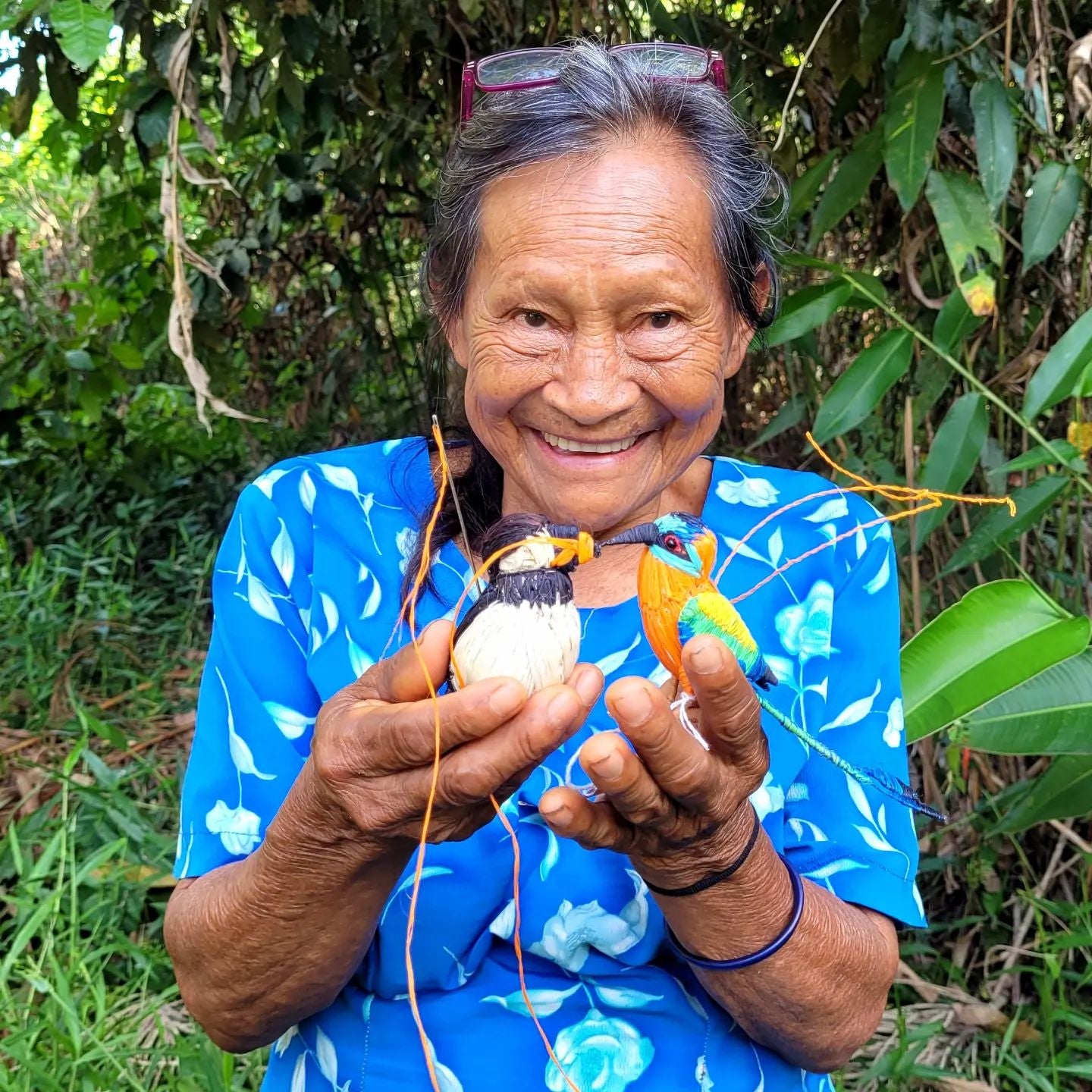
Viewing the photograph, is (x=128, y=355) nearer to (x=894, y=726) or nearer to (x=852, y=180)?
(x=852, y=180)

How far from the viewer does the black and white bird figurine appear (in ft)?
3.37

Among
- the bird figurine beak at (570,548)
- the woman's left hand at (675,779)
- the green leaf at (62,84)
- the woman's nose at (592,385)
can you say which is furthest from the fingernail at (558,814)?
the green leaf at (62,84)

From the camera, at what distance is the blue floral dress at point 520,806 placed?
128 cm

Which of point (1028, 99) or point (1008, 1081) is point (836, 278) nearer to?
point (1028, 99)

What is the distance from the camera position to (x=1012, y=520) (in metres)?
1.94

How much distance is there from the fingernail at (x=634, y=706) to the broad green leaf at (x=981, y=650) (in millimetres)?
788

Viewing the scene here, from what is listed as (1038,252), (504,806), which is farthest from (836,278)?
(504,806)

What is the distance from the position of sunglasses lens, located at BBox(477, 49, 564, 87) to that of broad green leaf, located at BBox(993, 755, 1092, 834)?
4.10ft

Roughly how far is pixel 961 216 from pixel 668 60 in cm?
84

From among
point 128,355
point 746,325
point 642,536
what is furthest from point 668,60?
point 128,355

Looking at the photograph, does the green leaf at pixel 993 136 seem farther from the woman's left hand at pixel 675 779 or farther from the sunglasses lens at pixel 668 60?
the woman's left hand at pixel 675 779

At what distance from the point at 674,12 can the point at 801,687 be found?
5.94 ft

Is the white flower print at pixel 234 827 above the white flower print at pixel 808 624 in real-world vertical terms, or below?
below

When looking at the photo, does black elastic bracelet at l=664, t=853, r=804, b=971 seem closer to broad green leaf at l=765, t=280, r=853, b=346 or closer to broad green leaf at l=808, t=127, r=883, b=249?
broad green leaf at l=765, t=280, r=853, b=346
